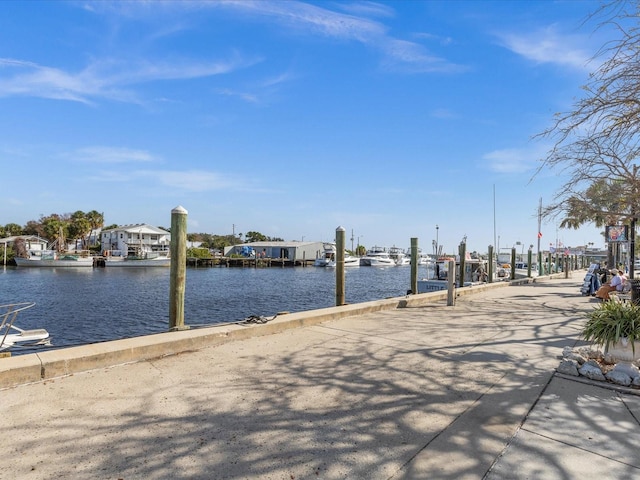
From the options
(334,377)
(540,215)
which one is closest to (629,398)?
(334,377)

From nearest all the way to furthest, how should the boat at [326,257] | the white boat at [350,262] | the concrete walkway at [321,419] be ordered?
the concrete walkway at [321,419], the white boat at [350,262], the boat at [326,257]

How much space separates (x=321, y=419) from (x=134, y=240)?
85721 millimetres

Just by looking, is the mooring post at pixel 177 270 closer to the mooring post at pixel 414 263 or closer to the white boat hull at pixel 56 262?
the mooring post at pixel 414 263

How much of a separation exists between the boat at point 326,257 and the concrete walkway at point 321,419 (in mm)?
76749

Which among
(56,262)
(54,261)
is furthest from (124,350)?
(54,261)

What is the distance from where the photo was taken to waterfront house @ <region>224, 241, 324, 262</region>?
91.2m

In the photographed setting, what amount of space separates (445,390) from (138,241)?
8524 cm

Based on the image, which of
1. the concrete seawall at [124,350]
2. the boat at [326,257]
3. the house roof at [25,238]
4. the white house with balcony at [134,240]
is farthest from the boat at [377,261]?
the concrete seawall at [124,350]

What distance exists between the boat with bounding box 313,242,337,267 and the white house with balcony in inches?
1175

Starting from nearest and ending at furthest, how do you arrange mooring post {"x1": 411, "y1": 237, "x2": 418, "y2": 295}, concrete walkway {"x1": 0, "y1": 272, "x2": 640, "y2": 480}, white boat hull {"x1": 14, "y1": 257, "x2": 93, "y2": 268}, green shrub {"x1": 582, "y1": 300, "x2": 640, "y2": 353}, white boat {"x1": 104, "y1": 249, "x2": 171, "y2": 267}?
concrete walkway {"x1": 0, "y1": 272, "x2": 640, "y2": 480} < green shrub {"x1": 582, "y1": 300, "x2": 640, "y2": 353} < mooring post {"x1": 411, "y1": 237, "x2": 418, "y2": 295} < white boat hull {"x1": 14, "y1": 257, "x2": 93, "y2": 268} < white boat {"x1": 104, "y1": 249, "x2": 171, "y2": 267}

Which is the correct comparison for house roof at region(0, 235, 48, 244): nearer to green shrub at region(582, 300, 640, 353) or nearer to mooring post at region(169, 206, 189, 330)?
mooring post at region(169, 206, 189, 330)

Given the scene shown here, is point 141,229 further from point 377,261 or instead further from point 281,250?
point 377,261

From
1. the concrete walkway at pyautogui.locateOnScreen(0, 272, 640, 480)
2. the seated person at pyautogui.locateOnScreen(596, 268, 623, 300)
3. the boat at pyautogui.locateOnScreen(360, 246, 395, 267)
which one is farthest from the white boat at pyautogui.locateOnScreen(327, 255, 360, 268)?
the concrete walkway at pyautogui.locateOnScreen(0, 272, 640, 480)

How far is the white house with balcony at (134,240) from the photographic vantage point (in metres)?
79.9
